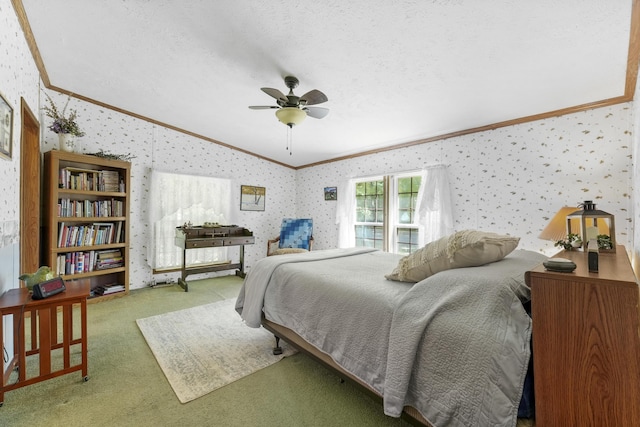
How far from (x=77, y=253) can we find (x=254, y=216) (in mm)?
2701

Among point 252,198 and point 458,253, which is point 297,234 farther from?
point 458,253

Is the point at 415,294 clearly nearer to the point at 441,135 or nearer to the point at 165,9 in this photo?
the point at 165,9

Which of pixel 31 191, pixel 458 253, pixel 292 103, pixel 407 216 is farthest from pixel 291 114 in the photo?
pixel 31 191

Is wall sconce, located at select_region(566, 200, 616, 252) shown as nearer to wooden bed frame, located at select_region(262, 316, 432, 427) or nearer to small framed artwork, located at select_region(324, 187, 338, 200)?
wooden bed frame, located at select_region(262, 316, 432, 427)

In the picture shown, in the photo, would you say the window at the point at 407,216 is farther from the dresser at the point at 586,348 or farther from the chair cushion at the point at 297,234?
the dresser at the point at 586,348

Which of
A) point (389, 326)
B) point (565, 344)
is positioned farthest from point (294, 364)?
point (565, 344)

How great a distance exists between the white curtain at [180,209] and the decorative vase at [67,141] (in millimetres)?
967

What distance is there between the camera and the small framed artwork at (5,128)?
5.61ft

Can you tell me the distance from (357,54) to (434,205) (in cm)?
230

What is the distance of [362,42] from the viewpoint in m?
2.11

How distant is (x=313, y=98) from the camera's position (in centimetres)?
246

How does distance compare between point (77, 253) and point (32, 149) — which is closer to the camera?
point (32, 149)

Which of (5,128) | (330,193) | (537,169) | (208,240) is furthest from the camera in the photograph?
(330,193)

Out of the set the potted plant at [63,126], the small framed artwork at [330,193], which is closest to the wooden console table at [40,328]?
the potted plant at [63,126]
